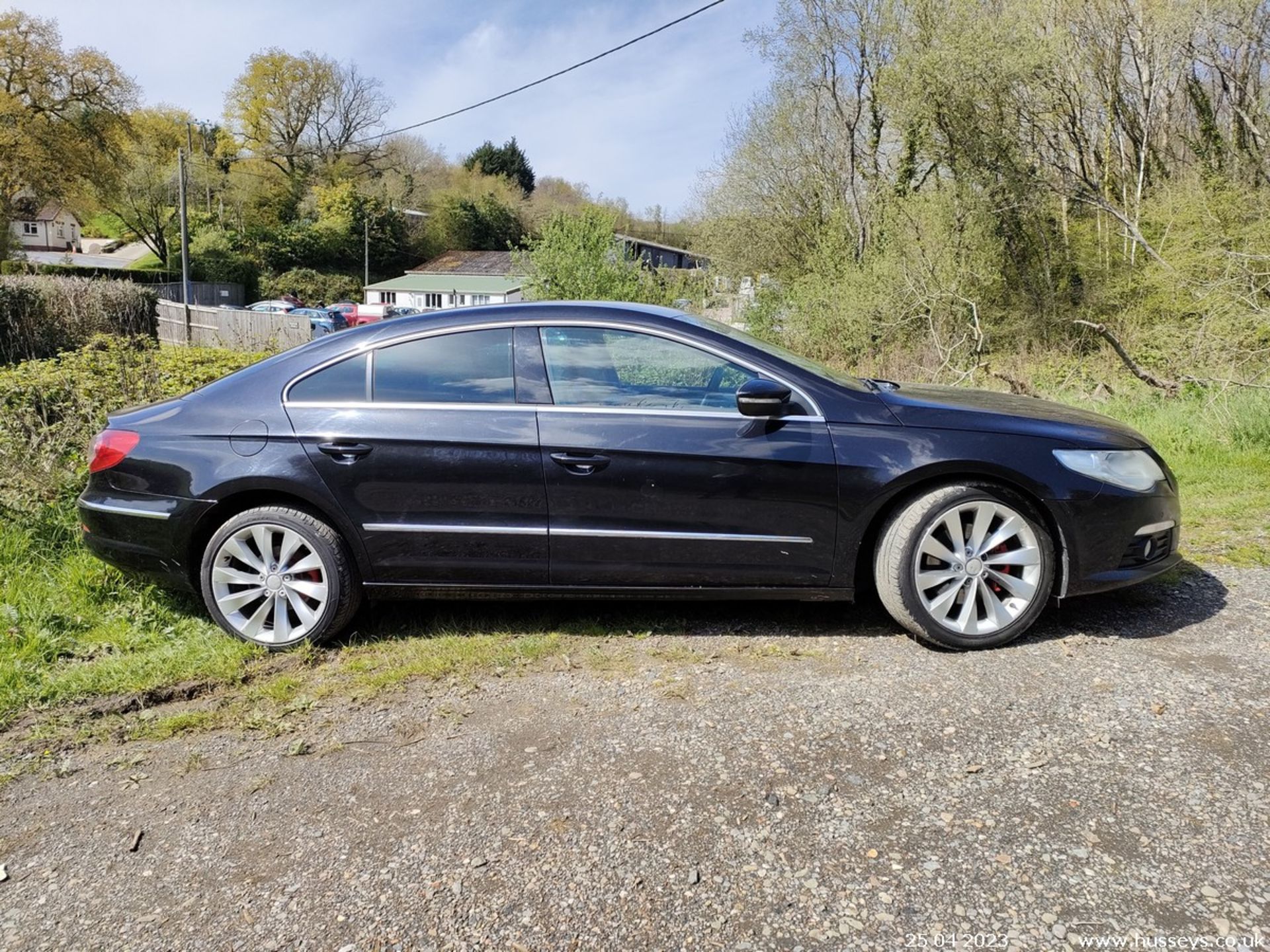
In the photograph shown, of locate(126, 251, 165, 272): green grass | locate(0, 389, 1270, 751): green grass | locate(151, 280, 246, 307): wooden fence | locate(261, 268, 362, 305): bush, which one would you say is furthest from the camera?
locate(126, 251, 165, 272): green grass

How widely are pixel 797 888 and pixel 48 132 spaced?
54.5 meters

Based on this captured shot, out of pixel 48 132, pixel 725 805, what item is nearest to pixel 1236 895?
pixel 725 805

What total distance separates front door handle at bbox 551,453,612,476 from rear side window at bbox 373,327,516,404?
0.36m

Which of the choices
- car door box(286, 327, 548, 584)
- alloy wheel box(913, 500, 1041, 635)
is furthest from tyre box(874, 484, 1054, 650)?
car door box(286, 327, 548, 584)

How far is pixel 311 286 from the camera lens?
185ft

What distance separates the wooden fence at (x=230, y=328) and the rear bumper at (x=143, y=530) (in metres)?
15.1

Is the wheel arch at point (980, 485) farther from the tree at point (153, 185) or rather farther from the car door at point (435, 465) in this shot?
the tree at point (153, 185)

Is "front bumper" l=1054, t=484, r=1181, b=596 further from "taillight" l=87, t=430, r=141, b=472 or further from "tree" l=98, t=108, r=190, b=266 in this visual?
"tree" l=98, t=108, r=190, b=266

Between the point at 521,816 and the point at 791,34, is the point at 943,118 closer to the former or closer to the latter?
the point at 791,34

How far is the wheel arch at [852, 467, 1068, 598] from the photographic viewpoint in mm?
3541

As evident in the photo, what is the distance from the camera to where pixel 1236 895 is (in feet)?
6.68

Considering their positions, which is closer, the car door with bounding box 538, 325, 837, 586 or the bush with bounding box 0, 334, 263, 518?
the car door with bounding box 538, 325, 837, 586

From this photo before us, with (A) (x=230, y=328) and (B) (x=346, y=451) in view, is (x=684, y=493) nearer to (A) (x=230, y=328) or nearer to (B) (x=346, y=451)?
(B) (x=346, y=451)

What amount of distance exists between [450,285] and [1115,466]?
185ft
